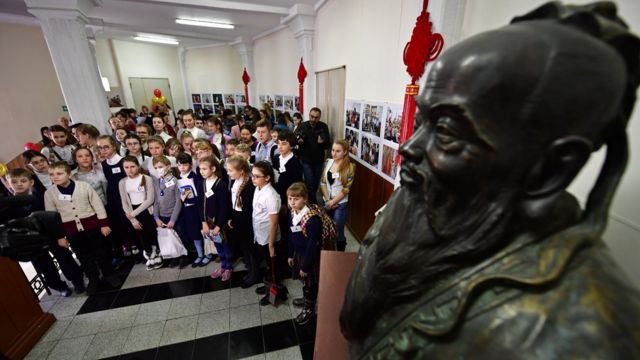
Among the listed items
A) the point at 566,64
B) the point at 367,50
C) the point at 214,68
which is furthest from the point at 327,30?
the point at 214,68

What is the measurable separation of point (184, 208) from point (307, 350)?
189 centimetres

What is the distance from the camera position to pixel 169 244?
9.80 ft

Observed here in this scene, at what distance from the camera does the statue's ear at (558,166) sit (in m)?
0.48

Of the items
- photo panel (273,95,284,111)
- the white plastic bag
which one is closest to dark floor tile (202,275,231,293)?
the white plastic bag

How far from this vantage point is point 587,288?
0.49 meters

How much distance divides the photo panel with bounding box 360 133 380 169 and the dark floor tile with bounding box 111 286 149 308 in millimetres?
2800

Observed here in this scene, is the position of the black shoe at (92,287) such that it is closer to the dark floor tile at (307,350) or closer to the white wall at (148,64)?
the dark floor tile at (307,350)

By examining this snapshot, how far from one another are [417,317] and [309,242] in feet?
4.81

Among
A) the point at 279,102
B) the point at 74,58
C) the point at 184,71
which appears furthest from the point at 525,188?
the point at 184,71

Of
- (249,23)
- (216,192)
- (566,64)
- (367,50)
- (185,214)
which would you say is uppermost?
(249,23)

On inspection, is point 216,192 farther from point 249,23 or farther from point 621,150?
point 249,23

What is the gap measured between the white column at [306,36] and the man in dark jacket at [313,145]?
1.30 meters

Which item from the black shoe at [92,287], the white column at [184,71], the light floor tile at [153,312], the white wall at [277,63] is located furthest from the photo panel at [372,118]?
the white column at [184,71]

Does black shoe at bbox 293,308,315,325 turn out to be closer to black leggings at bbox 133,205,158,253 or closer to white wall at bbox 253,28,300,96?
black leggings at bbox 133,205,158,253
